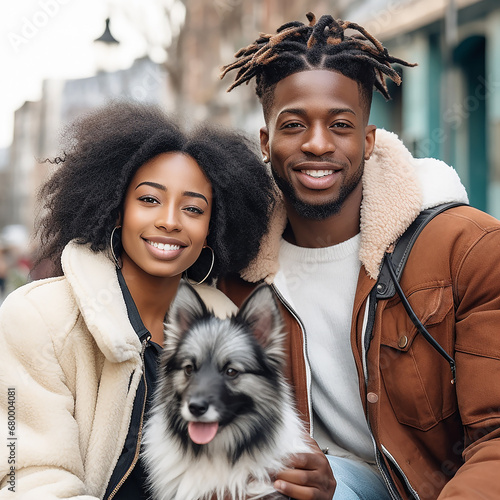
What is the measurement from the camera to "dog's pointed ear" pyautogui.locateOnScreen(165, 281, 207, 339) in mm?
2594

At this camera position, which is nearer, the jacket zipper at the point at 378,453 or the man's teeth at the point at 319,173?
the jacket zipper at the point at 378,453

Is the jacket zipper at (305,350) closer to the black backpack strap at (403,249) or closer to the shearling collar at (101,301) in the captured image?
the black backpack strap at (403,249)

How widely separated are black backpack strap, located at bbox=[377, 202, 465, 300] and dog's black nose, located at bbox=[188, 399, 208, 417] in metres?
1.17

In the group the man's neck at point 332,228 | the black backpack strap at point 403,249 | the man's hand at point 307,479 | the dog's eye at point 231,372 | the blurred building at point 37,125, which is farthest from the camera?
the blurred building at point 37,125

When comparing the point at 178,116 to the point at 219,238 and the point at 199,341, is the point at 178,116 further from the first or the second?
the point at 199,341

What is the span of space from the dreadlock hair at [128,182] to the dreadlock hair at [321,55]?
0.50 metres

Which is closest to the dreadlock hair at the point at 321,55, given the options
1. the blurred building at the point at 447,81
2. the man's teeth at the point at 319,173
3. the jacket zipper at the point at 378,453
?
the man's teeth at the point at 319,173

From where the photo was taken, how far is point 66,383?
9.26 ft

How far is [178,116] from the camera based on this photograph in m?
3.64

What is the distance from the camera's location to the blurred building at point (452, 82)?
339 inches

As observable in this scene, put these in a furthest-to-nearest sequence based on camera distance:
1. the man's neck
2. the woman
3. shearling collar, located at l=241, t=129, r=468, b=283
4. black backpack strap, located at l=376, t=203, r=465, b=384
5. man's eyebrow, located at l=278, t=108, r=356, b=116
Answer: the man's neck
man's eyebrow, located at l=278, t=108, r=356, b=116
shearling collar, located at l=241, t=129, r=468, b=283
black backpack strap, located at l=376, t=203, r=465, b=384
the woman

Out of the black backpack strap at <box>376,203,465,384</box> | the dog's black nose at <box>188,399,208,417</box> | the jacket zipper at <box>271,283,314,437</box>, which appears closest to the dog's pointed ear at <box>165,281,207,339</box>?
the dog's black nose at <box>188,399,208,417</box>

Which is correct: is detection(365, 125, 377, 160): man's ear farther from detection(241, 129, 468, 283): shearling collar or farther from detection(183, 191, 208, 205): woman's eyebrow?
detection(183, 191, 208, 205): woman's eyebrow

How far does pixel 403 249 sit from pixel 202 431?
4.66 ft
